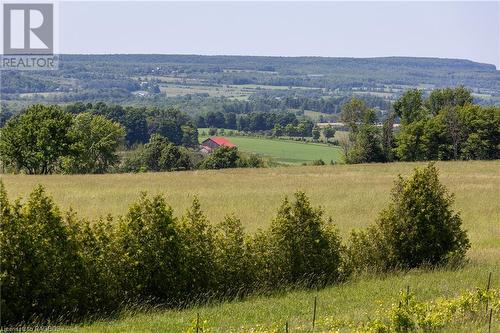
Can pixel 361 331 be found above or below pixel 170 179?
above

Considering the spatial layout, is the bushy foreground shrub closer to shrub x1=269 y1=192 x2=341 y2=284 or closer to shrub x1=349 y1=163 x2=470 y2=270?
shrub x1=269 y1=192 x2=341 y2=284

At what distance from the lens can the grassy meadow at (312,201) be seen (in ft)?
49.4

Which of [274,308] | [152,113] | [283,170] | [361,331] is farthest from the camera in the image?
[152,113]

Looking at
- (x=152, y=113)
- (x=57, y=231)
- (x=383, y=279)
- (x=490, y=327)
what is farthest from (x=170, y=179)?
(x=152, y=113)

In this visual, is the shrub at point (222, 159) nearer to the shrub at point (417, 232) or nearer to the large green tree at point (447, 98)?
the large green tree at point (447, 98)

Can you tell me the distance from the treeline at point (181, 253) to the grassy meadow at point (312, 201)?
0.78 meters

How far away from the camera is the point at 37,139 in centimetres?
6456

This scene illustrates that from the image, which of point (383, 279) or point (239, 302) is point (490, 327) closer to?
point (239, 302)

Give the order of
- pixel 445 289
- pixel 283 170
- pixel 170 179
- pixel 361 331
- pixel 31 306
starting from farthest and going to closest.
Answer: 1. pixel 283 170
2. pixel 170 179
3. pixel 445 289
4. pixel 31 306
5. pixel 361 331

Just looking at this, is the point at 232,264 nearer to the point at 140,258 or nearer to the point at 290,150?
the point at 140,258

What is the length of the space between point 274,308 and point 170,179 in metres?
33.8

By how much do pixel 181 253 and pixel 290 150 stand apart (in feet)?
377

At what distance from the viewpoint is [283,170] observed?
58.7 m

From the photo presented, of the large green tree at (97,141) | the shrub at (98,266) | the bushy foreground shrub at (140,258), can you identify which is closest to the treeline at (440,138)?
the large green tree at (97,141)
